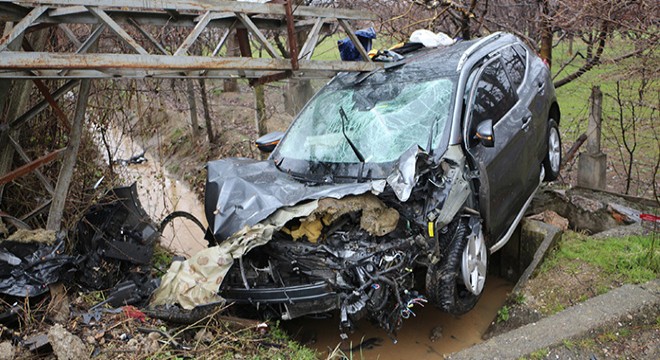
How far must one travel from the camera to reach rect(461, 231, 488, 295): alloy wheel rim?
13.4 feet

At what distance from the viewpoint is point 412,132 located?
14.5ft

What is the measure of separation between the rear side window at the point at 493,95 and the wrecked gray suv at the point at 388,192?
17 millimetres

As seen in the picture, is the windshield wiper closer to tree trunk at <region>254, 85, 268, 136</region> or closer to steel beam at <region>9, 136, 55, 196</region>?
steel beam at <region>9, 136, 55, 196</region>

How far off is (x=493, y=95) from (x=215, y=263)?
2.93 metres

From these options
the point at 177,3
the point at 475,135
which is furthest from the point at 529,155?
the point at 177,3

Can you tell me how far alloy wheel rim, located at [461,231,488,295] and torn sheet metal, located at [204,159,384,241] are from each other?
0.93 m

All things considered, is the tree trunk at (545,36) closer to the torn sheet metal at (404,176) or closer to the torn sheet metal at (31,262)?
the torn sheet metal at (404,176)

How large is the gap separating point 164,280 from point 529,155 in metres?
3.62

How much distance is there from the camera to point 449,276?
13.0 ft

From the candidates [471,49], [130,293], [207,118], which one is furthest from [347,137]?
[207,118]

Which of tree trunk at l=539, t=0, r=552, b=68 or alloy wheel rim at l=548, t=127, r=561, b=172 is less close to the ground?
tree trunk at l=539, t=0, r=552, b=68

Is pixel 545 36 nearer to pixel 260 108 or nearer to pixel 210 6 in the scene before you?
pixel 260 108

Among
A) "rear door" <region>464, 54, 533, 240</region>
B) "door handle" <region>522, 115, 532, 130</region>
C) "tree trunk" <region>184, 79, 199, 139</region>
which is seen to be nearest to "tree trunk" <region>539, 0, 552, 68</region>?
"rear door" <region>464, 54, 533, 240</region>

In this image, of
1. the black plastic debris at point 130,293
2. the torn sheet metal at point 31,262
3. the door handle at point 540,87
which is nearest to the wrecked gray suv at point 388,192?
the door handle at point 540,87
